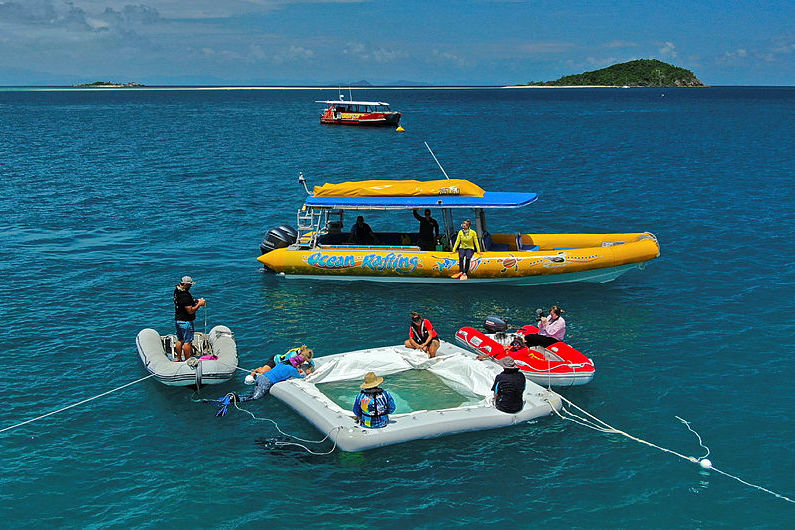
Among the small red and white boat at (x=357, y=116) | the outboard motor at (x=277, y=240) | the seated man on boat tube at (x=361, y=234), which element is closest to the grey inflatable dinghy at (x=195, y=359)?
the seated man on boat tube at (x=361, y=234)

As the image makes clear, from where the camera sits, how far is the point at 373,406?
1308 centimetres

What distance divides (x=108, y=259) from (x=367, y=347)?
13.4 meters

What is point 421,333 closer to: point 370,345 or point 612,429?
point 370,345

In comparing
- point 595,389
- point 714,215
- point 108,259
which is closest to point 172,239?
point 108,259

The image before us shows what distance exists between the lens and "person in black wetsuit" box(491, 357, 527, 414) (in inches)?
539

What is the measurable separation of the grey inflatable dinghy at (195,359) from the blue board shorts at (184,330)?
471 mm

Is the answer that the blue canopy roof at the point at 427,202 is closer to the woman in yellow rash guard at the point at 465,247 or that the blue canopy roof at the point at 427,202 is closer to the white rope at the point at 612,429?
the woman in yellow rash guard at the point at 465,247

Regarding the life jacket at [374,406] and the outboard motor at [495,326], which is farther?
the outboard motor at [495,326]

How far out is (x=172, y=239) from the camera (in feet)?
100

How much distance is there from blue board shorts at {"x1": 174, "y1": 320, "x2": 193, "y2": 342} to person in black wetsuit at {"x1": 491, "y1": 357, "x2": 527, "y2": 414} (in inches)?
287

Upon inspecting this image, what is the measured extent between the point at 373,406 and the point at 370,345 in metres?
5.58

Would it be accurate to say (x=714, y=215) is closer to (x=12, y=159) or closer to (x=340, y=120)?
(x=12, y=159)

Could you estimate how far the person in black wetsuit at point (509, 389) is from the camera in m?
13.7

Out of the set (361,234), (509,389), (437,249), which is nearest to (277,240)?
(361,234)
